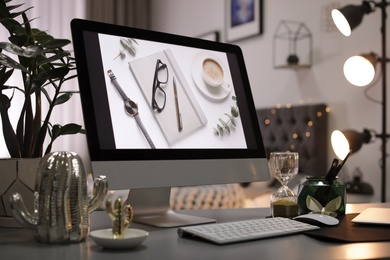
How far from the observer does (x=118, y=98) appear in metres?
1.07

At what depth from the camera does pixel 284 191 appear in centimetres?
123

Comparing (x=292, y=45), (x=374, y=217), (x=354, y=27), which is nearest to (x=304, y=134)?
(x=292, y=45)

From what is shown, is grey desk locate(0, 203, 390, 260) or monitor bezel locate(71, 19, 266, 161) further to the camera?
monitor bezel locate(71, 19, 266, 161)

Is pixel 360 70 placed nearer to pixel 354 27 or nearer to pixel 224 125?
pixel 354 27

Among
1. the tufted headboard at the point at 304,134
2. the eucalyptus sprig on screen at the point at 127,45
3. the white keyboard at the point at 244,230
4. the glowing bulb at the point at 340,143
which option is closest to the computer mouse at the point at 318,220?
the white keyboard at the point at 244,230

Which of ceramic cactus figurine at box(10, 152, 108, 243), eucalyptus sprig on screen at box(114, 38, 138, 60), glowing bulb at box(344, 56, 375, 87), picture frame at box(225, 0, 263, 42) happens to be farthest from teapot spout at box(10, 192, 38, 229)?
picture frame at box(225, 0, 263, 42)

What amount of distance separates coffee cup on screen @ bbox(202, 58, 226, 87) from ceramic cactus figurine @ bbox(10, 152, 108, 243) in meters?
0.47

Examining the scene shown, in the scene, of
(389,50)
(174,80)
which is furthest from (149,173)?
(389,50)

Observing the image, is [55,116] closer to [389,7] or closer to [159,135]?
[389,7]

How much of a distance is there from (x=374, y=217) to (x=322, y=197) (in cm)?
13

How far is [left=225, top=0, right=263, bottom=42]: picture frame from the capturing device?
444cm

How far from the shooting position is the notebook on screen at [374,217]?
41.5 inches

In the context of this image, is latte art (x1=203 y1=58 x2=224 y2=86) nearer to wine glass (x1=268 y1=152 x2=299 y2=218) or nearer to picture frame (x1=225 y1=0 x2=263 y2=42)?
wine glass (x1=268 y1=152 x2=299 y2=218)

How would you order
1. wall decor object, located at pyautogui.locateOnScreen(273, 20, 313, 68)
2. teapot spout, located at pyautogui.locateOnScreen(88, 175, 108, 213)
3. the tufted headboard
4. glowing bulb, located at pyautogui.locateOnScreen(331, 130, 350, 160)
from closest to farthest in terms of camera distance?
teapot spout, located at pyautogui.locateOnScreen(88, 175, 108, 213), glowing bulb, located at pyautogui.locateOnScreen(331, 130, 350, 160), the tufted headboard, wall decor object, located at pyautogui.locateOnScreen(273, 20, 313, 68)
